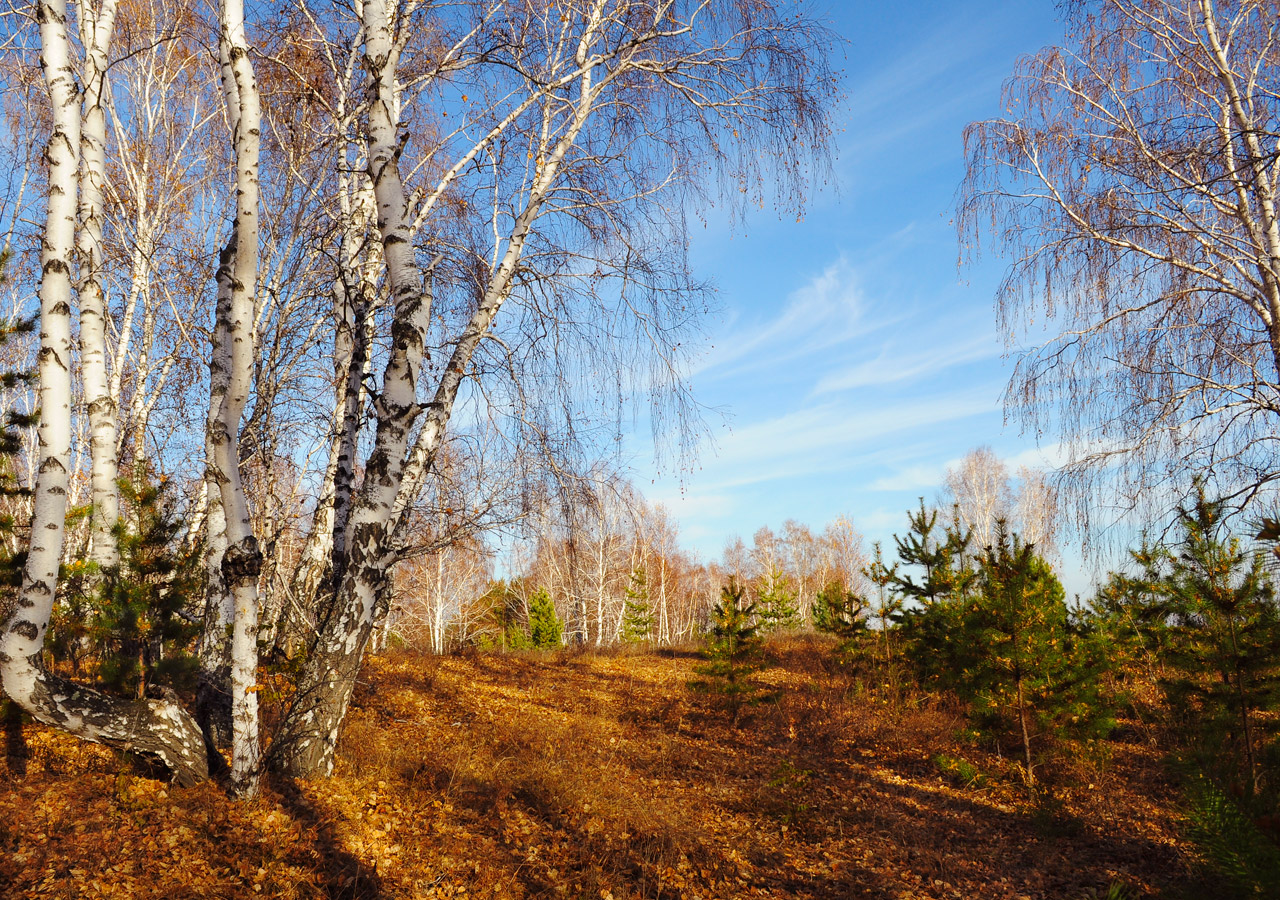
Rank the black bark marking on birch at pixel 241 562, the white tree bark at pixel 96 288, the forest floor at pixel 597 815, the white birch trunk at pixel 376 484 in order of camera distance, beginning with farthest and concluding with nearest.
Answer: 1. the white tree bark at pixel 96 288
2. the white birch trunk at pixel 376 484
3. the black bark marking on birch at pixel 241 562
4. the forest floor at pixel 597 815

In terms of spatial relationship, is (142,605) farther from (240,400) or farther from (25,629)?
(240,400)

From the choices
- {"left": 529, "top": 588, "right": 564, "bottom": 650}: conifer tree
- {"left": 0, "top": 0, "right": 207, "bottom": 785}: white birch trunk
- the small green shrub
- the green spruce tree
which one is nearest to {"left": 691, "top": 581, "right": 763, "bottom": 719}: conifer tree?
the small green shrub

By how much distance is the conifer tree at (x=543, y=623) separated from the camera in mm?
24609

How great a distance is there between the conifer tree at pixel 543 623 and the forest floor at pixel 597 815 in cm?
1571

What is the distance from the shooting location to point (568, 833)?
15.5 ft

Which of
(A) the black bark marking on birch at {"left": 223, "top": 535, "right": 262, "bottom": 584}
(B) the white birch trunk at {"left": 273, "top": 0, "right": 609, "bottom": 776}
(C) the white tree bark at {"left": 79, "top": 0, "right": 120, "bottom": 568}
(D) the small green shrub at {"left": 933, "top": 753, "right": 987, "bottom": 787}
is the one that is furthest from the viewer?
(D) the small green shrub at {"left": 933, "top": 753, "right": 987, "bottom": 787}

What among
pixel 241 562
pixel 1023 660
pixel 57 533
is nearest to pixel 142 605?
pixel 57 533

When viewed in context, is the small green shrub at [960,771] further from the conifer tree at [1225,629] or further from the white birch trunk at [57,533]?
the white birch trunk at [57,533]

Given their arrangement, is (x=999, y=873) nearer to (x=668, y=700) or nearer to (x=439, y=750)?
(x=439, y=750)

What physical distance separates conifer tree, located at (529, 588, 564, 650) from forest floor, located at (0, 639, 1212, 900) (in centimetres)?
1571

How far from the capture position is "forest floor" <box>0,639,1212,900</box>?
3609mm

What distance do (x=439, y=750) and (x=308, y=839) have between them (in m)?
2.21

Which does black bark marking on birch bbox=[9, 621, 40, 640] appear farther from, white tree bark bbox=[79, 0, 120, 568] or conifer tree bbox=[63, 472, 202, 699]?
white tree bark bbox=[79, 0, 120, 568]

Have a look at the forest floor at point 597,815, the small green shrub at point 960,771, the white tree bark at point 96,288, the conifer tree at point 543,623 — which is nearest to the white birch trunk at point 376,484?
the forest floor at point 597,815
